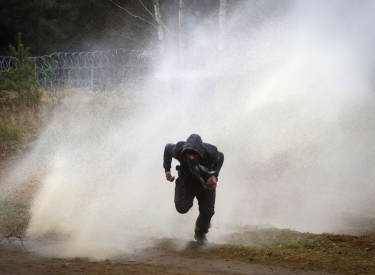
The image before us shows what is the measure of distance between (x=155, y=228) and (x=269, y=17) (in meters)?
9.78

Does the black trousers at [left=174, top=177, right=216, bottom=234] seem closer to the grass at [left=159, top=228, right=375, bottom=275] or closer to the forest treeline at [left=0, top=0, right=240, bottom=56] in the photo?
the grass at [left=159, top=228, right=375, bottom=275]

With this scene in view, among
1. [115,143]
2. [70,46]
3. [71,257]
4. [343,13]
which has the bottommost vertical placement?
[71,257]

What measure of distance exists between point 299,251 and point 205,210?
135 cm

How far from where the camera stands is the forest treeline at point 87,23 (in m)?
22.8

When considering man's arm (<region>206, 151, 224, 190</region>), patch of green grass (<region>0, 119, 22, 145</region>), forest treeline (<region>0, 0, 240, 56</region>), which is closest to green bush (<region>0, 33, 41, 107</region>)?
patch of green grass (<region>0, 119, 22, 145</region>)

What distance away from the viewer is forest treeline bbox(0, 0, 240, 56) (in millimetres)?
22783

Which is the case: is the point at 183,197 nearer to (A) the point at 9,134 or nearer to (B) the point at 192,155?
(B) the point at 192,155

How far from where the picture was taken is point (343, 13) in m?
15.5

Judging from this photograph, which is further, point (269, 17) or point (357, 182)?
point (269, 17)

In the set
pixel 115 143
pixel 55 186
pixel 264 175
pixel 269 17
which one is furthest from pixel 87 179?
pixel 269 17

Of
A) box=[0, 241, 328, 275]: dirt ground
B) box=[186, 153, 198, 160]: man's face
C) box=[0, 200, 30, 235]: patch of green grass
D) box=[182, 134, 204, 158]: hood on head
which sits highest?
box=[182, 134, 204, 158]: hood on head

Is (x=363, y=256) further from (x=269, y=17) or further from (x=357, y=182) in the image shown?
(x=269, y=17)

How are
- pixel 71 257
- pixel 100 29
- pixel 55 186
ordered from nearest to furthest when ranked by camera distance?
1. pixel 71 257
2. pixel 55 186
3. pixel 100 29

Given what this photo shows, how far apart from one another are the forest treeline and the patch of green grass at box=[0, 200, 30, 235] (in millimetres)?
12695
